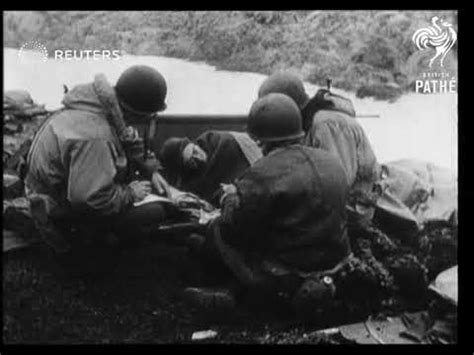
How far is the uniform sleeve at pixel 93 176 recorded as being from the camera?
27.1ft

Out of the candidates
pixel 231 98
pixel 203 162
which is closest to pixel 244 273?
pixel 203 162

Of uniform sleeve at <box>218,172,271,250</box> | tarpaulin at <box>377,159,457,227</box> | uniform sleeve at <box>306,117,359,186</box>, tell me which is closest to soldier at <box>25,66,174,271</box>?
uniform sleeve at <box>218,172,271,250</box>

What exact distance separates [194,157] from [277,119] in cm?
55

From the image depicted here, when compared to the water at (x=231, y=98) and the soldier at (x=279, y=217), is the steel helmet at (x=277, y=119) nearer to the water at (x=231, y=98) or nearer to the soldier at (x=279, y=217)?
the soldier at (x=279, y=217)

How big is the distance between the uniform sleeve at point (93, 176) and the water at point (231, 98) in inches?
15.0

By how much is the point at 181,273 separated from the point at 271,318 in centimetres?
60

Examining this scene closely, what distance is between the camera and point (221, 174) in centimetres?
844

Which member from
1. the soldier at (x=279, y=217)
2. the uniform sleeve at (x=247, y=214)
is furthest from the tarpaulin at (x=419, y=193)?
the uniform sleeve at (x=247, y=214)

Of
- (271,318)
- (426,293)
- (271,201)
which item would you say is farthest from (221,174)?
(426,293)

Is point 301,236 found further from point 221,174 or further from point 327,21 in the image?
point 327,21

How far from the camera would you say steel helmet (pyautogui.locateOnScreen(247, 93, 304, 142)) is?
831 cm

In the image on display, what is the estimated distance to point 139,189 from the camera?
841cm

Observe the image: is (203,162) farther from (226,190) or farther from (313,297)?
(313,297)
